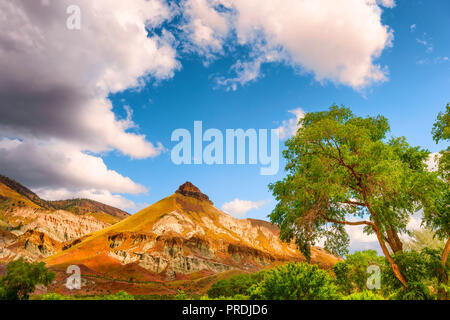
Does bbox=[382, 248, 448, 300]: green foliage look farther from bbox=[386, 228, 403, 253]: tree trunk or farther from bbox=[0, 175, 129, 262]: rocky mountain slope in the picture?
bbox=[0, 175, 129, 262]: rocky mountain slope

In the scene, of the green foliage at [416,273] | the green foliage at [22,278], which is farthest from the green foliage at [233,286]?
the green foliage at [416,273]

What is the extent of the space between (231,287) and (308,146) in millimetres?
38726

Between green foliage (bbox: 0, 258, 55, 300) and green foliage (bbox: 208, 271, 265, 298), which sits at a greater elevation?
green foliage (bbox: 0, 258, 55, 300)

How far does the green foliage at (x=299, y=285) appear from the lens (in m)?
9.16

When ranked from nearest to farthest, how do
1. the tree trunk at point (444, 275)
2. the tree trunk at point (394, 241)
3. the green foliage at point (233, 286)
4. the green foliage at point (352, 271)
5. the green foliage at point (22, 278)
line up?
the tree trunk at point (444, 275)
the tree trunk at point (394, 241)
the green foliage at point (22, 278)
the green foliage at point (352, 271)
the green foliage at point (233, 286)

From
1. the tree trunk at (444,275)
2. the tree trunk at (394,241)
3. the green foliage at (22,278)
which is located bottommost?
the green foliage at (22,278)

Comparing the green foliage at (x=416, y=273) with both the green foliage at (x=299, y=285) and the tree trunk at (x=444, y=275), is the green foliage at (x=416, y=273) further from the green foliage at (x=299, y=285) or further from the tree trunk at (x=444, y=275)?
the green foliage at (x=299, y=285)

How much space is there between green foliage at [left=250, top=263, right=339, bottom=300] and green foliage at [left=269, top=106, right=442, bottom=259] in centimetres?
457

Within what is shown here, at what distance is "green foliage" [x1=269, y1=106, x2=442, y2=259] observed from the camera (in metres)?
13.0

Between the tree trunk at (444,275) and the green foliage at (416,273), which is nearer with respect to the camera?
the green foliage at (416,273)

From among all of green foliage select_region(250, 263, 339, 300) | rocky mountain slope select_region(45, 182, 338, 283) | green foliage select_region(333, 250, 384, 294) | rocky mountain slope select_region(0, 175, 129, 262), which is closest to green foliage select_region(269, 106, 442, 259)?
green foliage select_region(250, 263, 339, 300)

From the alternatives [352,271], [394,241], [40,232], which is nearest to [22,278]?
[394,241]
